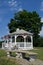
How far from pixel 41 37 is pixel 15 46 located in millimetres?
18370

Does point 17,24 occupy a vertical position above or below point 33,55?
above

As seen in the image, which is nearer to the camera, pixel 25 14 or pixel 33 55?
pixel 33 55

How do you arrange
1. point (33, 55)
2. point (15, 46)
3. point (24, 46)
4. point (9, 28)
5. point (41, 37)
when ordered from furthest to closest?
1. point (9, 28)
2. point (41, 37)
3. point (24, 46)
4. point (15, 46)
5. point (33, 55)

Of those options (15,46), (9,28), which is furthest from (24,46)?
(9,28)

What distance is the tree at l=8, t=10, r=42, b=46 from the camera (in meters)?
54.4

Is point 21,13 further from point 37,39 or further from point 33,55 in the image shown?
point 33,55

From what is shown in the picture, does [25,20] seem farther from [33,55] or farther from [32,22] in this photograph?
[33,55]

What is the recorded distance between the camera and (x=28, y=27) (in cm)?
5481

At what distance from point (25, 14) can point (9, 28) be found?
5513 mm

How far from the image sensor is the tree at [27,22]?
54375mm

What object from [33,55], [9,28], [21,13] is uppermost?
[21,13]

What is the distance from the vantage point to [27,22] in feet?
179

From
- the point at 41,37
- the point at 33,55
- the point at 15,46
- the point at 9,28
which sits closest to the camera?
the point at 33,55

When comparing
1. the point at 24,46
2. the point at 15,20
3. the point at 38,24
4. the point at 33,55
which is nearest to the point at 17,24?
the point at 15,20
